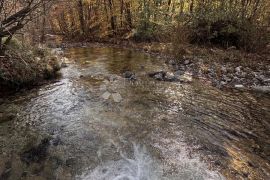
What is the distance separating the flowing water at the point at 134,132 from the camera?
17.2ft

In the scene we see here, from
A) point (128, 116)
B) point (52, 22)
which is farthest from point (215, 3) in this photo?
point (52, 22)

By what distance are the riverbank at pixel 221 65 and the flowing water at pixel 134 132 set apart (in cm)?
86

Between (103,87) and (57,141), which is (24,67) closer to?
(103,87)

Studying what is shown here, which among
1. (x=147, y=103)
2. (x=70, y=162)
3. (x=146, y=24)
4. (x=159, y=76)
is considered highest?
(x=146, y=24)

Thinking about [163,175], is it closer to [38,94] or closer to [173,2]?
[38,94]

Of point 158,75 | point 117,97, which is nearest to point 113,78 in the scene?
point 158,75

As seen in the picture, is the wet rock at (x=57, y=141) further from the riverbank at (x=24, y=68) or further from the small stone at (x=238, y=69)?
the small stone at (x=238, y=69)

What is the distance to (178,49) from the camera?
13367mm

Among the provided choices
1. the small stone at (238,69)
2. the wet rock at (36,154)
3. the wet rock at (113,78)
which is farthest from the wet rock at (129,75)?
the wet rock at (36,154)

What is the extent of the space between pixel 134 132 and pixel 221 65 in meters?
6.53

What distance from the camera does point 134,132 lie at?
21.3ft

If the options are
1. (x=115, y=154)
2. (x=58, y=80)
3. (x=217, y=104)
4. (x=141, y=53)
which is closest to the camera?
(x=115, y=154)

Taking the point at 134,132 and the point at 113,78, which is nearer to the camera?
the point at 134,132

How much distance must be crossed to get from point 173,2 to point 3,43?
14415 mm
